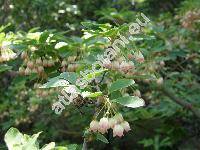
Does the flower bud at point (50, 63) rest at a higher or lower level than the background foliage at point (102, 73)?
higher

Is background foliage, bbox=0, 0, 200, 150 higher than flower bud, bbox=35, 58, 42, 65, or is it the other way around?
flower bud, bbox=35, 58, 42, 65

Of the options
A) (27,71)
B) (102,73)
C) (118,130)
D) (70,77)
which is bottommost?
(27,71)

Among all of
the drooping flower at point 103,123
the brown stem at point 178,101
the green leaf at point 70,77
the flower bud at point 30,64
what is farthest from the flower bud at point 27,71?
the brown stem at point 178,101

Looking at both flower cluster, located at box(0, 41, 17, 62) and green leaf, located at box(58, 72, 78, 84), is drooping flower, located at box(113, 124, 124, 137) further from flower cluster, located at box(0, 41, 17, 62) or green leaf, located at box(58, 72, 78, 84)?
flower cluster, located at box(0, 41, 17, 62)

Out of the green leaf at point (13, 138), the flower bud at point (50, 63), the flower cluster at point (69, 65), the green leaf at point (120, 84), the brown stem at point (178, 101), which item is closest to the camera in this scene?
the green leaf at point (13, 138)

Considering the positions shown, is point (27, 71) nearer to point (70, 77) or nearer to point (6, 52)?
point (6, 52)

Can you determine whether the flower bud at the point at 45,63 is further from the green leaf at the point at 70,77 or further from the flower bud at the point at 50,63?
the green leaf at the point at 70,77

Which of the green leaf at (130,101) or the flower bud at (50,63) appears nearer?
the green leaf at (130,101)

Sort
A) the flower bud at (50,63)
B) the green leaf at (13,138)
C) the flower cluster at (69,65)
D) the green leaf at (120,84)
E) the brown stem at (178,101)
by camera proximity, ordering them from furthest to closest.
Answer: the brown stem at (178,101) < the flower bud at (50,63) < the flower cluster at (69,65) < the green leaf at (120,84) < the green leaf at (13,138)

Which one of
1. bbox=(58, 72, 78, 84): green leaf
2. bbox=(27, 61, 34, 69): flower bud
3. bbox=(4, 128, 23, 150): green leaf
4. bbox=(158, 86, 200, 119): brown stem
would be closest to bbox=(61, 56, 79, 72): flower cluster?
bbox=(27, 61, 34, 69): flower bud

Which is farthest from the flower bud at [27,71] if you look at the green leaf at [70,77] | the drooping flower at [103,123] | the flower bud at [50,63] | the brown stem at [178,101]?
the brown stem at [178,101]

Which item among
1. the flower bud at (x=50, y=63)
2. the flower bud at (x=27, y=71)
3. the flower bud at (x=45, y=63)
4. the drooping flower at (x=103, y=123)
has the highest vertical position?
the drooping flower at (x=103, y=123)

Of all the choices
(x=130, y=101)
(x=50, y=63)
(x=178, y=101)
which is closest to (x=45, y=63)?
(x=50, y=63)
